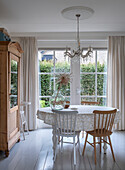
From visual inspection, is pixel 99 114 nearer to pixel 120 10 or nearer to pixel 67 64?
pixel 120 10

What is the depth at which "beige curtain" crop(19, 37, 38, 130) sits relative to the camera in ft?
16.4

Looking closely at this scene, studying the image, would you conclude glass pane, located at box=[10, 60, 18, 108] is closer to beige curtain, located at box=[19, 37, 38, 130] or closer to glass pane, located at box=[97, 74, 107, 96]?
beige curtain, located at box=[19, 37, 38, 130]

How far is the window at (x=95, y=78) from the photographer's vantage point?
5.28 m

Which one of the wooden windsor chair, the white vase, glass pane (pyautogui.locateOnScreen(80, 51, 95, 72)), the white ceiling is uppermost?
the white ceiling

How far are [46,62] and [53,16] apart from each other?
5.54ft

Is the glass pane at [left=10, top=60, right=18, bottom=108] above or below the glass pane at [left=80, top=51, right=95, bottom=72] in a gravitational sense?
below

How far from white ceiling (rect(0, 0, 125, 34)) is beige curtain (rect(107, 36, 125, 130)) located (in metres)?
0.36

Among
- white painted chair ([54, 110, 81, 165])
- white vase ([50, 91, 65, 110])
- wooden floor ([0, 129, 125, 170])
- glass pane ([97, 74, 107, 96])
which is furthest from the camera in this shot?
glass pane ([97, 74, 107, 96])

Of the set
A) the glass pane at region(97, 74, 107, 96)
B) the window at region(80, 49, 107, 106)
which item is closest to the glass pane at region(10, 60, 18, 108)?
the window at region(80, 49, 107, 106)

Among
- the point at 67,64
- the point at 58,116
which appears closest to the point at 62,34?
the point at 67,64

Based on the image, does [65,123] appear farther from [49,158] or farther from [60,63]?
[60,63]

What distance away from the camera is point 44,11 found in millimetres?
3602

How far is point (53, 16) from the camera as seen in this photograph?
12.7 feet

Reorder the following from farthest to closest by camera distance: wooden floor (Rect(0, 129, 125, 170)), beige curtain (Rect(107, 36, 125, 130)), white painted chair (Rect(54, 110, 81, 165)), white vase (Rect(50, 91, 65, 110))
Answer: beige curtain (Rect(107, 36, 125, 130)) → white vase (Rect(50, 91, 65, 110)) → white painted chair (Rect(54, 110, 81, 165)) → wooden floor (Rect(0, 129, 125, 170))
